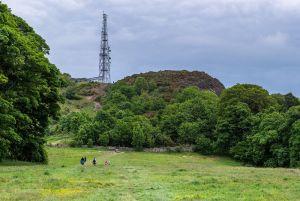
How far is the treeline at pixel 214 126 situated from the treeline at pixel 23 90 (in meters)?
35.8

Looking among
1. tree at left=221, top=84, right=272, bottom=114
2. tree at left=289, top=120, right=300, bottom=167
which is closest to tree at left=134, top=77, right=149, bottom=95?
tree at left=221, top=84, right=272, bottom=114

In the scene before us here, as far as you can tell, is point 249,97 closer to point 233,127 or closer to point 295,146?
point 233,127

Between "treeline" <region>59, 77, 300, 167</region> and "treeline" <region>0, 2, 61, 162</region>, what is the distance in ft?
117

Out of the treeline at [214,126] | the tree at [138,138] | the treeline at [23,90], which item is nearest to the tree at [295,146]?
the treeline at [214,126]

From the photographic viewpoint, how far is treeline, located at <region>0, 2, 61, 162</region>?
138 ft

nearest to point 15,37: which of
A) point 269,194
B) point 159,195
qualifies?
point 159,195

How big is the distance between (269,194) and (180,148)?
7783 centimetres

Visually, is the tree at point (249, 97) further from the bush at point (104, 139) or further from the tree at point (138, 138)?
the bush at point (104, 139)

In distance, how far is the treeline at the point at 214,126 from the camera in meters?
77.4

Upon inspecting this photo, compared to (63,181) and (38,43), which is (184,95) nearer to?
(38,43)

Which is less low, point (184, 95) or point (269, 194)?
point (184, 95)

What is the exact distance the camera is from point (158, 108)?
446 ft

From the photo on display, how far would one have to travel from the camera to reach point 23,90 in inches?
1893

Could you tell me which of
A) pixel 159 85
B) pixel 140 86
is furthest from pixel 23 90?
pixel 159 85
